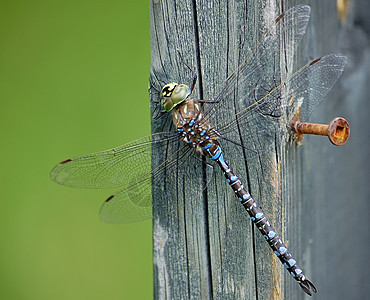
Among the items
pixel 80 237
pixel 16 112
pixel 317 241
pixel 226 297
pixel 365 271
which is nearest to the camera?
pixel 226 297

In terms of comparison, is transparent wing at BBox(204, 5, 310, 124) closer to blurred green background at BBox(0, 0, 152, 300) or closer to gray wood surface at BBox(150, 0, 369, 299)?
gray wood surface at BBox(150, 0, 369, 299)

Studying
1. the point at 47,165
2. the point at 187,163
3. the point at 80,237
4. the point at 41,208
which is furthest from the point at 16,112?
the point at 187,163

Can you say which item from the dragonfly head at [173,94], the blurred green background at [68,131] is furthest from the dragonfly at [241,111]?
the blurred green background at [68,131]

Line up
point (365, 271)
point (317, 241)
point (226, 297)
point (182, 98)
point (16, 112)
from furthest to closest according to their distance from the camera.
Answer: point (16, 112)
point (365, 271)
point (317, 241)
point (226, 297)
point (182, 98)

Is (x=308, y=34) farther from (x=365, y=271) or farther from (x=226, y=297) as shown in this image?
(x=365, y=271)

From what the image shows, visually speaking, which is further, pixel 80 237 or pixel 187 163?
pixel 80 237

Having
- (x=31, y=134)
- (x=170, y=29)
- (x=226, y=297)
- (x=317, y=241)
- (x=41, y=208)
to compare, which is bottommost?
(x=226, y=297)
